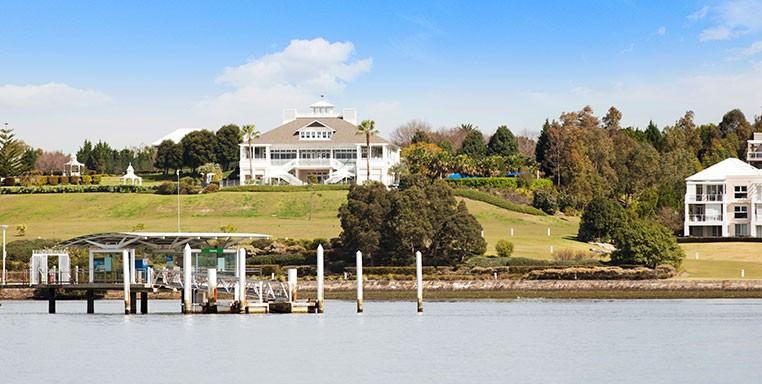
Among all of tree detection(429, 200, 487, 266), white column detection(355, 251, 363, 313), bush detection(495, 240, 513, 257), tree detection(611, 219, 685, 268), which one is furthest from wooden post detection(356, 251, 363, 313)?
bush detection(495, 240, 513, 257)

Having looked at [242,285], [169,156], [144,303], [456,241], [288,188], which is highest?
[169,156]

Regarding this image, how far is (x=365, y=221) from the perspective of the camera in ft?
325

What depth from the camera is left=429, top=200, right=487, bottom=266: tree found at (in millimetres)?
97875

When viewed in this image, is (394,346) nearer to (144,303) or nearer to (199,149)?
(144,303)

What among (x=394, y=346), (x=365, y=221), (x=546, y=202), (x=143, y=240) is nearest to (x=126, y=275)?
(x=143, y=240)

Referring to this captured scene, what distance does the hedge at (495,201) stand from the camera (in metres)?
130

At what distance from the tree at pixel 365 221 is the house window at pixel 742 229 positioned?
34.2m

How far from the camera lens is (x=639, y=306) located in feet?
269

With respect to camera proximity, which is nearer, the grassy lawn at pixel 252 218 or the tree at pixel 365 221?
the tree at pixel 365 221

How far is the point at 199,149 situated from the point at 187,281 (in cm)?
10052

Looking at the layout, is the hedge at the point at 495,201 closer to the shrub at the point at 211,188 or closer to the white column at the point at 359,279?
the shrub at the point at 211,188

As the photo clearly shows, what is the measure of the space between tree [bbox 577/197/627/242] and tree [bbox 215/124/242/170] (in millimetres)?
64904

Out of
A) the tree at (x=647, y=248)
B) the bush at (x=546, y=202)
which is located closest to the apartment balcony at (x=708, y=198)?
the bush at (x=546, y=202)

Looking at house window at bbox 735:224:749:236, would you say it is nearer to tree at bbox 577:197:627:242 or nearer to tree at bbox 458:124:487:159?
tree at bbox 577:197:627:242
